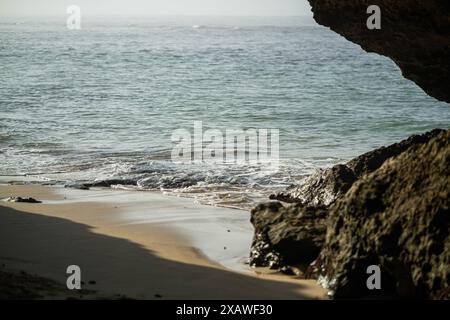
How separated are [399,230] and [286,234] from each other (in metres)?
1.60

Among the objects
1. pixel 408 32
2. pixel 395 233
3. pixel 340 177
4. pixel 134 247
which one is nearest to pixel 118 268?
pixel 134 247

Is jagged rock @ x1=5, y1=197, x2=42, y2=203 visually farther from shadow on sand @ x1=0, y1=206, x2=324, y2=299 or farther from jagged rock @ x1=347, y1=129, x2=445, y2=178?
jagged rock @ x1=347, y1=129, x2=445, y2=178

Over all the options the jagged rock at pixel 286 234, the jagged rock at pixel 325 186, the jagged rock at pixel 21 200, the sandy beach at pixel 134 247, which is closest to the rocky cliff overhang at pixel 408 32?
the jagged rock at pixel 325 186

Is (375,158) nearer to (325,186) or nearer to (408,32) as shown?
(325,186)

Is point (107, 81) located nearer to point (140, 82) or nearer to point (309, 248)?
point (140, 82)

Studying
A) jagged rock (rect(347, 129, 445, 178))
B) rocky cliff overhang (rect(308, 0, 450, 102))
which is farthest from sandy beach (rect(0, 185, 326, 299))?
rocky cliff overhang (rect(308, 0, 450, 102))

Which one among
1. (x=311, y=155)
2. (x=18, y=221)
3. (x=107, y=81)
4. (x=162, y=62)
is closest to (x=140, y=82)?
(x=107, y=81)

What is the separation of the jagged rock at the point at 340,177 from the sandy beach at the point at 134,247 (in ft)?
3.22

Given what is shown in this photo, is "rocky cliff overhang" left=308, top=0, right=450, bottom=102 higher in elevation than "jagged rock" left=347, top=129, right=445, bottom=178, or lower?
higher

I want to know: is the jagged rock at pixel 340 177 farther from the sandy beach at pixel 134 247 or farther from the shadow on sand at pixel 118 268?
the shadow on sand at pixel 118 268

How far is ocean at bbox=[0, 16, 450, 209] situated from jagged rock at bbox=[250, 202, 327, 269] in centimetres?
380

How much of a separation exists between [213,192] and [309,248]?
5657mm

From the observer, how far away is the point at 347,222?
23.7ft

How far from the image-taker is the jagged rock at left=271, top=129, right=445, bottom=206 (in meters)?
11.2
